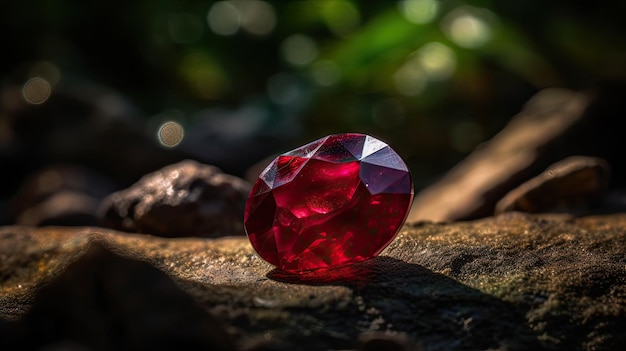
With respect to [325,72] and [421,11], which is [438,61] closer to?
[421,11]

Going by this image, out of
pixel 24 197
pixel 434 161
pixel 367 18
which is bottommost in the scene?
pixel 434 161

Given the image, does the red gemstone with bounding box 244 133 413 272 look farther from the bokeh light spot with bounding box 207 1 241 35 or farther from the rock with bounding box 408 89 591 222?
the bokeh light spot with bounding box 207 1 241 35

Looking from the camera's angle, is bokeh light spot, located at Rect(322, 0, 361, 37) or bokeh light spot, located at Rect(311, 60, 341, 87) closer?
bokeh light spot, located at Rect(311, 60, 341, 87)

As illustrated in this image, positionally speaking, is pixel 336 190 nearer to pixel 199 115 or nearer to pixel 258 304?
pixel 258 304

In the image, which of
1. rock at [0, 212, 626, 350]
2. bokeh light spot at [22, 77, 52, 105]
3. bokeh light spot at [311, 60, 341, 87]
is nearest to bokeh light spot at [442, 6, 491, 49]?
bokeh light spot at [311, 60, 341, 87]

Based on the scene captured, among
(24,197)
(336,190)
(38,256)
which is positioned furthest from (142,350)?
(24,197)
